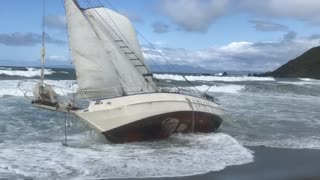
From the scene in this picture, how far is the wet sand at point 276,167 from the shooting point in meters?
10.8

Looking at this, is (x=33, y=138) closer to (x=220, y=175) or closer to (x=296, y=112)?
(x=220, y=175)

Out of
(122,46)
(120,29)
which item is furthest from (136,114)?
(120,29)

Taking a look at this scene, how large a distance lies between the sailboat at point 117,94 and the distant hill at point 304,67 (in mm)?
80392

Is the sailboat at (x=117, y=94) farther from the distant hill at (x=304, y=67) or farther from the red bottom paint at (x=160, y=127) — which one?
the distant hill at (x=304, y=67)

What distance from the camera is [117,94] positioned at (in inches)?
614

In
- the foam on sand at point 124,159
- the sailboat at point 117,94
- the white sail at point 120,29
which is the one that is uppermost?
the white sail at point 120,29

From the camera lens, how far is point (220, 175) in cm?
1085

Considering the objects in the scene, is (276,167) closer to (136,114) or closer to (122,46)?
(136,114)

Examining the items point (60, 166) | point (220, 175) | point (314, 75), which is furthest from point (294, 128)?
point (314, 75)

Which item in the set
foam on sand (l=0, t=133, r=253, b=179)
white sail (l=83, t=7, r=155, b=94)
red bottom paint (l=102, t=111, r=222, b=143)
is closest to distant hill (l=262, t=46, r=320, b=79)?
white sail (l=83, t=7, r=155, b=94)

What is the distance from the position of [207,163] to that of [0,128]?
7602 mm

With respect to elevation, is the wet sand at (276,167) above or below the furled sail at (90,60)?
below

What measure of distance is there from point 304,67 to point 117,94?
9109 cm

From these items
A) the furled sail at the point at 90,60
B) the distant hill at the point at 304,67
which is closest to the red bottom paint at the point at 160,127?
Result: the furled sail at the point at 90,60
